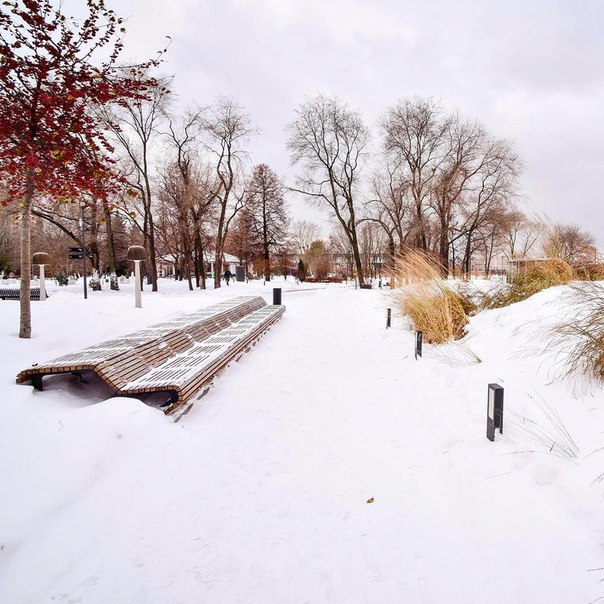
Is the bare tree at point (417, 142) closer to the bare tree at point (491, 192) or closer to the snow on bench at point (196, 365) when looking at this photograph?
the bare tree at point (491, 192)

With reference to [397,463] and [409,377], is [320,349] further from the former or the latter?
[397,463]

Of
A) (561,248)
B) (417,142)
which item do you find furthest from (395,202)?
(561,248)

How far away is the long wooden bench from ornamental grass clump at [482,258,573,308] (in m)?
4.72

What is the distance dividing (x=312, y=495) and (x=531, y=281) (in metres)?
5.85

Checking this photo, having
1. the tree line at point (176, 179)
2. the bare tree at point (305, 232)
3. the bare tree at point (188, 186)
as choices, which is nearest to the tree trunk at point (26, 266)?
the tree line at point (176, 179)

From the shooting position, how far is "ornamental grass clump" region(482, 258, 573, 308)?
20.4 ft

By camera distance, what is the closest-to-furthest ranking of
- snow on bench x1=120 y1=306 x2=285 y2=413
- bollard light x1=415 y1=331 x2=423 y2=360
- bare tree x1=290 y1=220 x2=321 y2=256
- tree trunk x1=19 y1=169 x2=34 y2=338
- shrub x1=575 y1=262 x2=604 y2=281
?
1. snow on bench x1=120 y1=306 x2=285 y2=413
2. tree trunk x1=19 y1=169 x2=34 y2=338
3. bollard light x1=415 y1=331 x2=423 y2=360
4. shrub x1=575 y1=262 x2=604 y2=281
5. bare tree x1=290 y1=220 x2=321 y2=256

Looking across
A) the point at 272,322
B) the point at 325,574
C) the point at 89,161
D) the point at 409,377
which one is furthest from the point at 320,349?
the point at 325,574

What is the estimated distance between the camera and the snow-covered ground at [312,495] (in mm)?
1893

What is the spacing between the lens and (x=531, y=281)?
21.5ft

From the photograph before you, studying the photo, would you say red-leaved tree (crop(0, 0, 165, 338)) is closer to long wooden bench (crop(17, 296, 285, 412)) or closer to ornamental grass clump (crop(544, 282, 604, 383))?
long wooden bench (crop(17, 296, 285, 412))

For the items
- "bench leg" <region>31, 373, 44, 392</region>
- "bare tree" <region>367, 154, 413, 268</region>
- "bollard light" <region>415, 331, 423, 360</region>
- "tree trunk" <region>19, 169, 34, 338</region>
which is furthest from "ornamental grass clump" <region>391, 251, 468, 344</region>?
"bare tree" <region>367, 154, 413, 268</region>

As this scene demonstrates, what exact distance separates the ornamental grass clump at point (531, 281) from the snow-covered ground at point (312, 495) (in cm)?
198

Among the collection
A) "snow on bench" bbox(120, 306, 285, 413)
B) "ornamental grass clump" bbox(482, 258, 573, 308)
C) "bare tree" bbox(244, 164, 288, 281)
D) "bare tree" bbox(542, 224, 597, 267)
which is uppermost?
"bare tree" bbox(244, 164, 288, 281)
